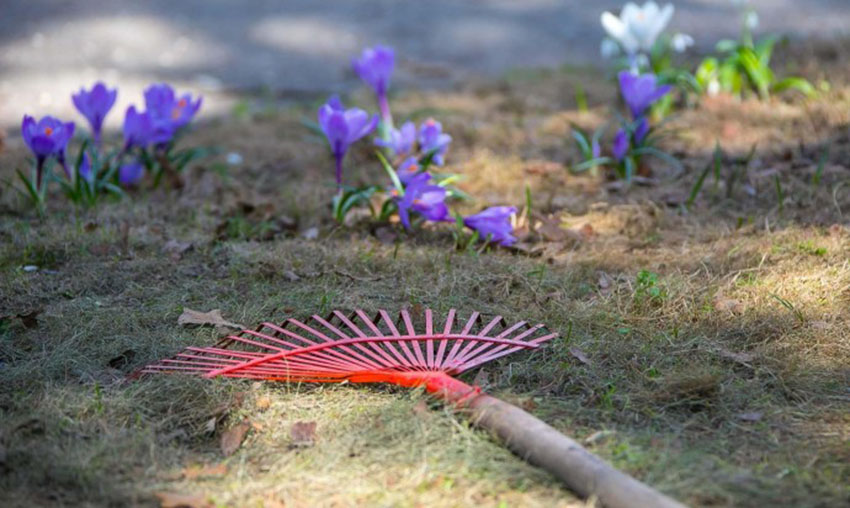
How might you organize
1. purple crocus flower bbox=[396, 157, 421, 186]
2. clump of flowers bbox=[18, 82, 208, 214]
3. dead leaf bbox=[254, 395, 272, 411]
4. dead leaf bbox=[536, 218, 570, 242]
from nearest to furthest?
dead leaf bbox=[254, 395, 272, 411] < dead leaf bbox=[536, 218, 570, 242] < purple crocus flower bbox=[396, 157, 421, 186] < clump of flowers bbox=[18, 82, 208, 214]

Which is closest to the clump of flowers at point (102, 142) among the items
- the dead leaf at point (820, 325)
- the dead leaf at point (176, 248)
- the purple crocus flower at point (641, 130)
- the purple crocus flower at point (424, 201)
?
the dead leaf at point (176, 248)

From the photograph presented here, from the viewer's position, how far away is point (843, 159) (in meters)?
4.08

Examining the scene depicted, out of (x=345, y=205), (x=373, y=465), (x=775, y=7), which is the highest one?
(x=775, y=7)

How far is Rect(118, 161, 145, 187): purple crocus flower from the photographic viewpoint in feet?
13.6

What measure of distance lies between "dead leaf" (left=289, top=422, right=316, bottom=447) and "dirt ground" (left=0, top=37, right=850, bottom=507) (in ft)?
0.05

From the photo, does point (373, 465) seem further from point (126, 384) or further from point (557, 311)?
point (557, 311)

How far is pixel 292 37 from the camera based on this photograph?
23.4ft

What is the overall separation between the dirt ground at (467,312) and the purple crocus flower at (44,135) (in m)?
0.28

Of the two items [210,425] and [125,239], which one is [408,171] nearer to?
[125,239]

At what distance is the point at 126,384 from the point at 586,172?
2.56 m

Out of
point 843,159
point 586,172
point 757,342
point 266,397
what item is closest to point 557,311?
→ point 757,342

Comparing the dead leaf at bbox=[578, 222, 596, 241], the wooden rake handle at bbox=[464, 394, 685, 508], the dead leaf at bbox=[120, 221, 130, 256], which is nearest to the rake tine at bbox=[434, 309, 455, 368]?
the wooden rake handle at bbox=[464, 394, 685, 508]

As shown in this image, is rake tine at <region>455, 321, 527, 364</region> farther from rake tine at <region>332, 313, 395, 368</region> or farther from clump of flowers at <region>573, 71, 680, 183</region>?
clump of flowers at <region>573, 71, 680, 183</region>

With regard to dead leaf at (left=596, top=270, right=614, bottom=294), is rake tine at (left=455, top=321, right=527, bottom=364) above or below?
below
